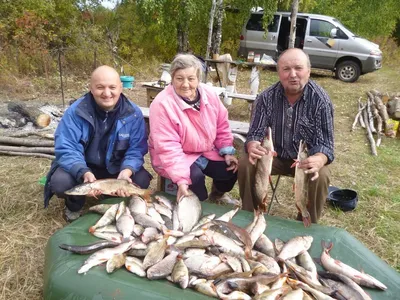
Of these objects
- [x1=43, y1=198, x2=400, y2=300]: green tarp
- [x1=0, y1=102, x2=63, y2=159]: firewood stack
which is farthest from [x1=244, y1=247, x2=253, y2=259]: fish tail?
[x1=0, y1=102, x2=63, y2=159]: firewood stack

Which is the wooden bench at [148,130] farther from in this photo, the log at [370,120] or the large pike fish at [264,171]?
→ the log at [370,120]

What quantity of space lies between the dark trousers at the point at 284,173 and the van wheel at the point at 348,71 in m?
10.6

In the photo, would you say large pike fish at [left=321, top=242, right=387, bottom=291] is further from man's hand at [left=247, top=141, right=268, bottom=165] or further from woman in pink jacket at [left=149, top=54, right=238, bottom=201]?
woman in pink jacket at [left=149, top=54, right=238, bottom=201]

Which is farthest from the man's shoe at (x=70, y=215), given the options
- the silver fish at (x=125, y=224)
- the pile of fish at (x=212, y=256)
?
the silver fish at (x=125, y=224)

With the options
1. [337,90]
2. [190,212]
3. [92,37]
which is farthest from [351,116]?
[92,37]

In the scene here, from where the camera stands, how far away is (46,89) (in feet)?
28.7

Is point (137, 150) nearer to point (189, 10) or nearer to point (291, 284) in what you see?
point (291, 284)

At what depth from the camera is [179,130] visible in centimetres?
321

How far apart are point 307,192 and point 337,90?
9.20 meters

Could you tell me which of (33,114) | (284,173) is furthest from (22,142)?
(284,173)

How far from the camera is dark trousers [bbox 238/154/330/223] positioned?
3096mm

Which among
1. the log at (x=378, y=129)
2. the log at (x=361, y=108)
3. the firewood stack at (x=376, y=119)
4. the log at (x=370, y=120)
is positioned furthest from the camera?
the log at (x=361, y=108)

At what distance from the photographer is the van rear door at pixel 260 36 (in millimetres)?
13312

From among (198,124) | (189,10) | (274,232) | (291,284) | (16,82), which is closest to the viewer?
(291,284)
